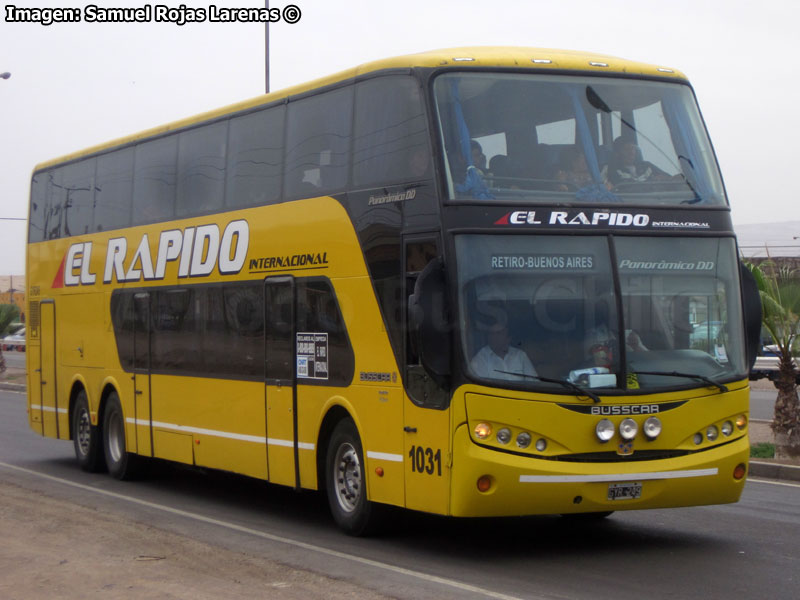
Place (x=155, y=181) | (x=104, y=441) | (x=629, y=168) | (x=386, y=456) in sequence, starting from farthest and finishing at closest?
(x=104, y=441) < (x=155, y=181) < (x=386, y=456) < (x=629, y=168)

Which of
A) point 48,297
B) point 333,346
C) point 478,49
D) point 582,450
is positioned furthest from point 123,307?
point 582,450

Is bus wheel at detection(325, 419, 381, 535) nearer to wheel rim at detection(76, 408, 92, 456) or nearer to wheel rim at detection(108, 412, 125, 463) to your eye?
wheel rim at detection(108, 412, 125, 463)

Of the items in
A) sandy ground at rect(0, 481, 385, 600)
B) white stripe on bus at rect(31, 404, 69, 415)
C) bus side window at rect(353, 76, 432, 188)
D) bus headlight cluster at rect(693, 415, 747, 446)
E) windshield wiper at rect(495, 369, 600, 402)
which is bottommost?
sandy ground at rect(0, 481, 385, 600)

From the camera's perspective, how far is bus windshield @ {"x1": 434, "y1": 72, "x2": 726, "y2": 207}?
10094 mm

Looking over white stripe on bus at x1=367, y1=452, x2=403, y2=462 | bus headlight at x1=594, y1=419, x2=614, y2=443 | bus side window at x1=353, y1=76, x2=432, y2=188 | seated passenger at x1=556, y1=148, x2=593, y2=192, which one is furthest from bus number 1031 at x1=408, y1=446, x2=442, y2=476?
seated passenger at x1=556, y1=148, x2=593, y2=192

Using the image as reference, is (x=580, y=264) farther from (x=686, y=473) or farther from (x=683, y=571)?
(x=683, y=571)

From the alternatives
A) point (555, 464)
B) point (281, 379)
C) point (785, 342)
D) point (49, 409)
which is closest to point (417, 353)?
point (555, 464)

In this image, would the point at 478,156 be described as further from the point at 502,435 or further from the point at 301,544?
the point at 301,544

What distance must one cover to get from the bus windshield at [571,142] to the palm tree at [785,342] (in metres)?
6.43

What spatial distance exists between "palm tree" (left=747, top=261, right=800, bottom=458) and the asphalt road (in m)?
1.52

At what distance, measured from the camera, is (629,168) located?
10492 mm

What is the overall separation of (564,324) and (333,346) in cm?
261

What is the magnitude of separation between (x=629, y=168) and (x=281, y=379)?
162 inches

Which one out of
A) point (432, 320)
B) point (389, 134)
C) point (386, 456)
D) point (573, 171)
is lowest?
Answer: point (386, 456)
